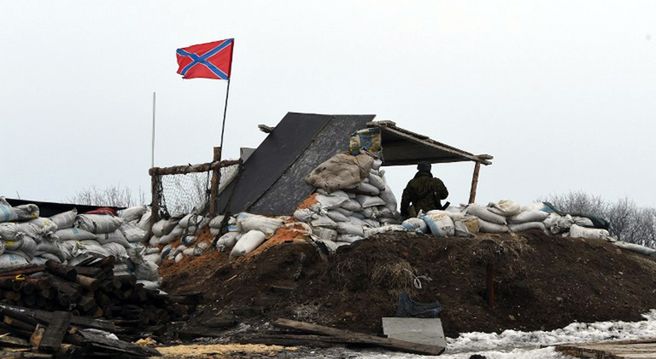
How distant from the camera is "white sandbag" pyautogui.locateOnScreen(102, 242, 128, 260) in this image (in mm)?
12602

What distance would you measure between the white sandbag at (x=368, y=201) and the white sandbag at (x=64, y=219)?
5.38m

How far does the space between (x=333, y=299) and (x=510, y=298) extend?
2606mm

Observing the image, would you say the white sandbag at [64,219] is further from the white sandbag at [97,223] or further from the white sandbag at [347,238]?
the white sandbag at [347,238]

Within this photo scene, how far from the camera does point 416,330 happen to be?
1056 centimetres

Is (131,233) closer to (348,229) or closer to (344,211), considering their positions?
(348,229)

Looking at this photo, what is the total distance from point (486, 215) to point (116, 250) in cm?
633

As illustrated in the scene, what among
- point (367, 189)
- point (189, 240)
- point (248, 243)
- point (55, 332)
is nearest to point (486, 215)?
point (367, 189)

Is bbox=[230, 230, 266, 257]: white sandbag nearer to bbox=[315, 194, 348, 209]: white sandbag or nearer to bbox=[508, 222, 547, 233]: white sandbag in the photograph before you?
bbox=[315, 194, 348, 209]: white sandbag

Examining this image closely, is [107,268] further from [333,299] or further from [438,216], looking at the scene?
[438,216]

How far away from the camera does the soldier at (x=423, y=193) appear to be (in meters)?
16.3

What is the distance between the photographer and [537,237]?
550 inches

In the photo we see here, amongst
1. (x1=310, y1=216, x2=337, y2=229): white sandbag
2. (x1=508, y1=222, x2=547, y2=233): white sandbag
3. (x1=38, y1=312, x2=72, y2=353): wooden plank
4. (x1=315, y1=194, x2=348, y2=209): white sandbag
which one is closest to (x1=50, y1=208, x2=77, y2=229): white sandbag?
(x1=38, y1=312, x2=72, y2=353): wooden plank

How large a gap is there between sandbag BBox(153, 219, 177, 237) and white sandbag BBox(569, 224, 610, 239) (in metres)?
7.71

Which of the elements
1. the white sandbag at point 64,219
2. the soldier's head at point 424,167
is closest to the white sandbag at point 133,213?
the white sandbag at point 64,219
